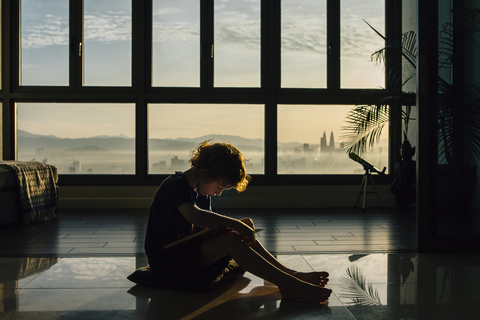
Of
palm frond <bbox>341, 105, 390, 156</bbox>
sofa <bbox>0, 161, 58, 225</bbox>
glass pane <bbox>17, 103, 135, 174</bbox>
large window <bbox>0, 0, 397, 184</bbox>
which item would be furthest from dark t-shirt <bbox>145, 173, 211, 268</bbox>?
glass pane <bbox>17, 103, 135, 174</bbox>

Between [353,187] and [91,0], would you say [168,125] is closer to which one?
[91,0]

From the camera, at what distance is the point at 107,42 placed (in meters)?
5.12

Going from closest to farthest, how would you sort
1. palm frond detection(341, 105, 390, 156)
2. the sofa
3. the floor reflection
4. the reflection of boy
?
the floor reflection, the reflection of boy, the sofa, palm frond detection(341, 105, 390, 156)

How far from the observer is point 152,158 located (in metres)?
5.16

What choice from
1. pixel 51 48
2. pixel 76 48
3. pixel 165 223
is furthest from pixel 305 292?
pixel 51 48

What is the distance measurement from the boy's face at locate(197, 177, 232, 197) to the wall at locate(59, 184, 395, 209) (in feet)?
10.0

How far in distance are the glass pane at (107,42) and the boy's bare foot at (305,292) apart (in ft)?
12.9

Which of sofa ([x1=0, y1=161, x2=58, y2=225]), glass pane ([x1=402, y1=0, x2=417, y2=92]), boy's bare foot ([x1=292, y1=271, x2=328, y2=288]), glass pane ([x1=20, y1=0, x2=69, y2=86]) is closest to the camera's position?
boy's bare foot ([x1=292, y1=271, x2=328, y2=288])

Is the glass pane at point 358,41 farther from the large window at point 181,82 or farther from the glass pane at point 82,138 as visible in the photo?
the glass pane at point 82,138

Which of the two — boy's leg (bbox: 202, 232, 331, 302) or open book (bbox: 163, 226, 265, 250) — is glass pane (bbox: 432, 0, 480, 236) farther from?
open book (bbox: 163, 226, 265, 250)

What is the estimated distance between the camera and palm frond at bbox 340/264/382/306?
70.2 inches

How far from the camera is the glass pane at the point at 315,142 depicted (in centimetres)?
523

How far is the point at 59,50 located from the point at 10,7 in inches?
28.0

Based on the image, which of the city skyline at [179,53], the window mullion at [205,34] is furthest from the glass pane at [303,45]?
the window mullion at [205,34]
